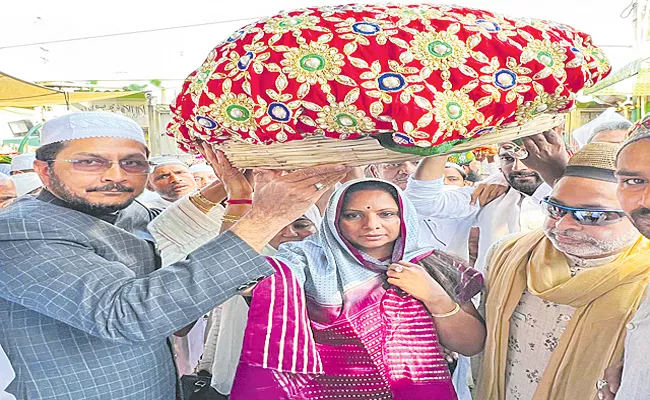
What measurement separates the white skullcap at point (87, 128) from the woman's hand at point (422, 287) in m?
0.98

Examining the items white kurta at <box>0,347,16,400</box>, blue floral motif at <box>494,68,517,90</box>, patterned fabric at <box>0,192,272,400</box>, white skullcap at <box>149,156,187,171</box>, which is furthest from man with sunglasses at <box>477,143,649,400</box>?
white skullcap at <box>149,156,187,171</box>

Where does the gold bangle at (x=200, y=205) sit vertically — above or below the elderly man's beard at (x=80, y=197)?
below

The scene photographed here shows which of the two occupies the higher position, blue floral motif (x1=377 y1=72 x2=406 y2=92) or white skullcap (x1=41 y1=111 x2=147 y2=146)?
blue floral motif (x1=377 y1=72 x2=406 y2=92)

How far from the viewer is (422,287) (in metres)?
1.94

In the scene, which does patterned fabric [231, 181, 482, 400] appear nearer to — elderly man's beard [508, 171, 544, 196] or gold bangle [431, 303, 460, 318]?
gold bangle [431, 303, 460, 318]

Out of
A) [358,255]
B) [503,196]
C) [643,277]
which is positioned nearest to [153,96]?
[503,196]

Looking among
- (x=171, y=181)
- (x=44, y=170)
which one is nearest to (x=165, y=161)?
(x=171, y=181)

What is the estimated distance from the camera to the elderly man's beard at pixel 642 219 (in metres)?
1.31

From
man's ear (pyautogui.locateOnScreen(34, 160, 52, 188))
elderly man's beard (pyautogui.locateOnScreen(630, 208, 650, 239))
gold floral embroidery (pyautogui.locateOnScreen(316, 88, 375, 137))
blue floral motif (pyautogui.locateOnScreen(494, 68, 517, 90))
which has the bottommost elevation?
elderly man's beard (pyautogui.locateOnScreen(630, 208, 650, 239))

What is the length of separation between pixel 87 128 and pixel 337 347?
109 centimetres

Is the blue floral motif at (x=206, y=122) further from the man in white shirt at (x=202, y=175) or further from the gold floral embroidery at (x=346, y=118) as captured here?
the man in white shirt at (x=202, y=175)

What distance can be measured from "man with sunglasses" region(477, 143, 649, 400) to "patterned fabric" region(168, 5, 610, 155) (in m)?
0.68

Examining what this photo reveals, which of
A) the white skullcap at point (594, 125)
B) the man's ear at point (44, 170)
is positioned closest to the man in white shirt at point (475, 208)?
the white skullcap at point (594, 125)

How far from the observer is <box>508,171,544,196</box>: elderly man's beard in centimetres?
321
